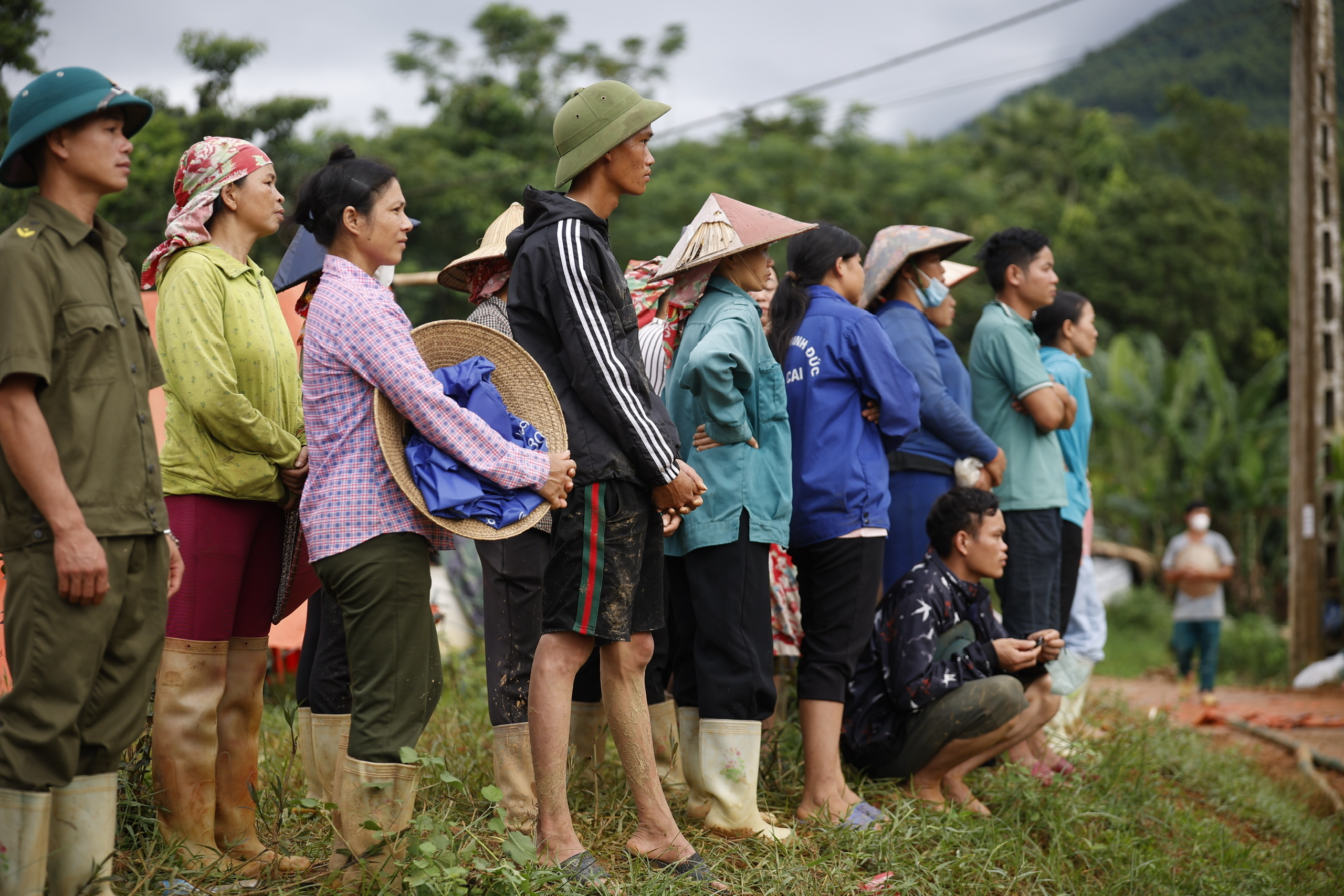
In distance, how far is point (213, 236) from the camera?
11.3ft

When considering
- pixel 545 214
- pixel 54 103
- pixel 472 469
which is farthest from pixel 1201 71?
pixel 54 103

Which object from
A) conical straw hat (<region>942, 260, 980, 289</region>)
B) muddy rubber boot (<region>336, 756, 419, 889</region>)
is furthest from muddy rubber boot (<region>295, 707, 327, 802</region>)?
conical straw hat (<region>942, 260, 980, 289</region>)

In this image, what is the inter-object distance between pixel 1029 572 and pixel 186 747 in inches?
134

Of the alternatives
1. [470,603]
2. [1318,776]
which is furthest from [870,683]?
[470,603]

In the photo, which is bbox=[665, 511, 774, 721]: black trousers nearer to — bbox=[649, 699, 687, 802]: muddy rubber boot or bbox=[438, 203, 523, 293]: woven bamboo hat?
bbox=[649, 699, 687, 802]: muddy rubber boot

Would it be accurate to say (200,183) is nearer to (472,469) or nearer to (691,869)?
(472,469)

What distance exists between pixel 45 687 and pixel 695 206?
20.7 meters

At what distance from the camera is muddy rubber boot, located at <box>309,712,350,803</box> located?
3.66 meters

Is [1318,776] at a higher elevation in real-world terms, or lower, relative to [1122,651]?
higher

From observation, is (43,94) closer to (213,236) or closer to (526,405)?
(213,236)

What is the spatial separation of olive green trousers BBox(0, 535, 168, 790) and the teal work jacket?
5.88 ft

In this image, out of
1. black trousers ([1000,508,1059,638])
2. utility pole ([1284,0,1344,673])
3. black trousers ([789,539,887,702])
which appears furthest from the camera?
utility pole ([1284,0,1344,673])

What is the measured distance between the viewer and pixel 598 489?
325 cm

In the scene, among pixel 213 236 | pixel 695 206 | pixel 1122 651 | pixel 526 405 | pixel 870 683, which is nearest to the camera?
pixel 526 405
